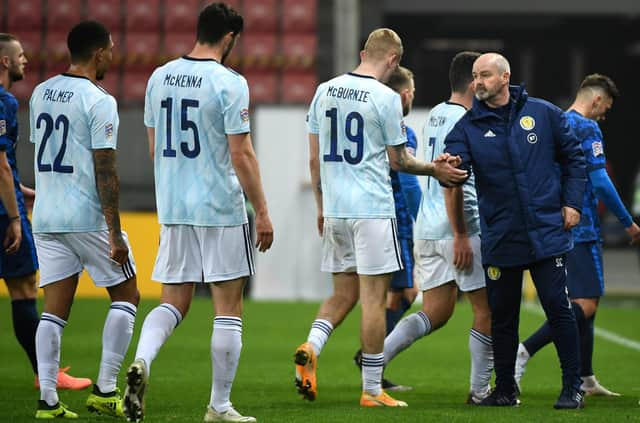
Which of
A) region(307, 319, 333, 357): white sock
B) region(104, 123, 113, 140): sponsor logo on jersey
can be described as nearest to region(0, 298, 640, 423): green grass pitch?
region(307, 319, 333, 357): white sock

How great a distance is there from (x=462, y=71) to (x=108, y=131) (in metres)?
2.33

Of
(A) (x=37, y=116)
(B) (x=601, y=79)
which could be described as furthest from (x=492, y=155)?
(A) (x=37, y=116)

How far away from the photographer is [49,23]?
70.5 ft

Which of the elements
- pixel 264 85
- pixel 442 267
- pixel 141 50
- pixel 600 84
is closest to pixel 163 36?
pixel 141 50

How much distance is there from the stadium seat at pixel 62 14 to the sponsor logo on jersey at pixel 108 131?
49.3 feet

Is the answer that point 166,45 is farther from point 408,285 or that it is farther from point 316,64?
point 408,285

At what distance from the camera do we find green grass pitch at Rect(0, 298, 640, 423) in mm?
7102

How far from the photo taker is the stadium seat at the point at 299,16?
21.5 metres

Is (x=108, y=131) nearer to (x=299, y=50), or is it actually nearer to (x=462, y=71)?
(x=462, y=71)

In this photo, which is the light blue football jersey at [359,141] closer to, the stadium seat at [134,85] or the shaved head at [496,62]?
the shaved head at [496,62]

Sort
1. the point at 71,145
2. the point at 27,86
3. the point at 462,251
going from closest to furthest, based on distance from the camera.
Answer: the point at 71,145
the point at 462,251
the point at 27,86

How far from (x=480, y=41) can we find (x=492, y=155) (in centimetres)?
2645

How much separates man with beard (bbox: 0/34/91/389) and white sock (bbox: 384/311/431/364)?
2.01 meters

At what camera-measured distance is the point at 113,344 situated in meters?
6.97
